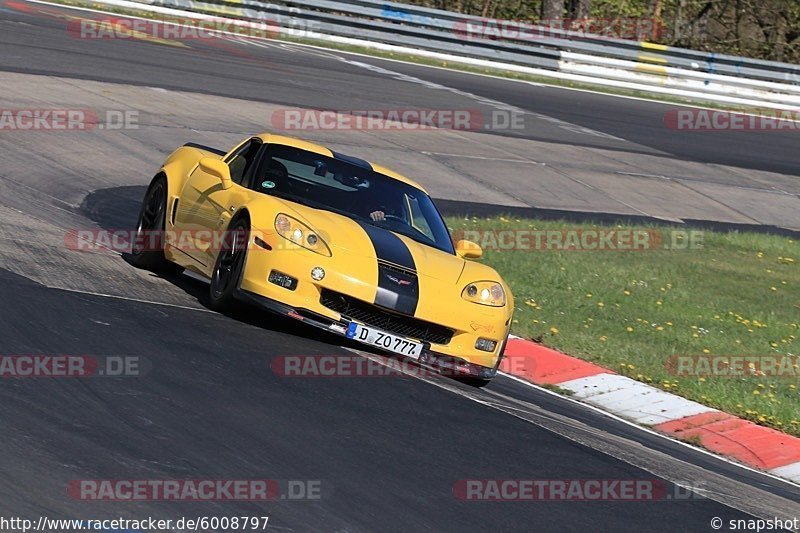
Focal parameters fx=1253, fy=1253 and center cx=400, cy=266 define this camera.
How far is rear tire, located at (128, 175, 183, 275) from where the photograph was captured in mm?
9883

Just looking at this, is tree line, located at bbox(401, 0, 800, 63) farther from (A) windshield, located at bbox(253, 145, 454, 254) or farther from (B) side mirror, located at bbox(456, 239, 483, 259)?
(B) side mirror, located at bbox(456, 239, 483, 259)

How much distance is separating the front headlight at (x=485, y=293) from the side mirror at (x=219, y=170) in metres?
2.00

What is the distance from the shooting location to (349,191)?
31.0 feet

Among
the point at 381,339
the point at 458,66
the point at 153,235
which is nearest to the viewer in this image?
the point at 381,339

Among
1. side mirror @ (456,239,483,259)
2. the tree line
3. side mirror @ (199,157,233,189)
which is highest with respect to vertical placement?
the tree line

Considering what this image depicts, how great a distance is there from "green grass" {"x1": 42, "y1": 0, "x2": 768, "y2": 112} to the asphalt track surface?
64.7 feet

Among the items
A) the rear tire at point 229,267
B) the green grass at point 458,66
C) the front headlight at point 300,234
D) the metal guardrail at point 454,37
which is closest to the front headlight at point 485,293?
the front headlight at point 300,234

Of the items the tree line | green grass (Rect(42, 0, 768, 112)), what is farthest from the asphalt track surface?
the tree line

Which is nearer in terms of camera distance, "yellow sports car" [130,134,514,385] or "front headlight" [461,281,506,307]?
"yellow sports car" [130,134,514,385]

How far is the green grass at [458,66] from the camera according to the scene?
2823 cm

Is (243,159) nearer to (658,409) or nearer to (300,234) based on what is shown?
(300,234)

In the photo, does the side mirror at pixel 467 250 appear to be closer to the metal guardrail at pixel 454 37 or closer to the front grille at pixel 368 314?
the front grille at pixel 368 314

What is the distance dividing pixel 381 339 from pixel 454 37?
23.8 meters

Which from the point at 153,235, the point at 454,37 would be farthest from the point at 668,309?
the point at 454,37
